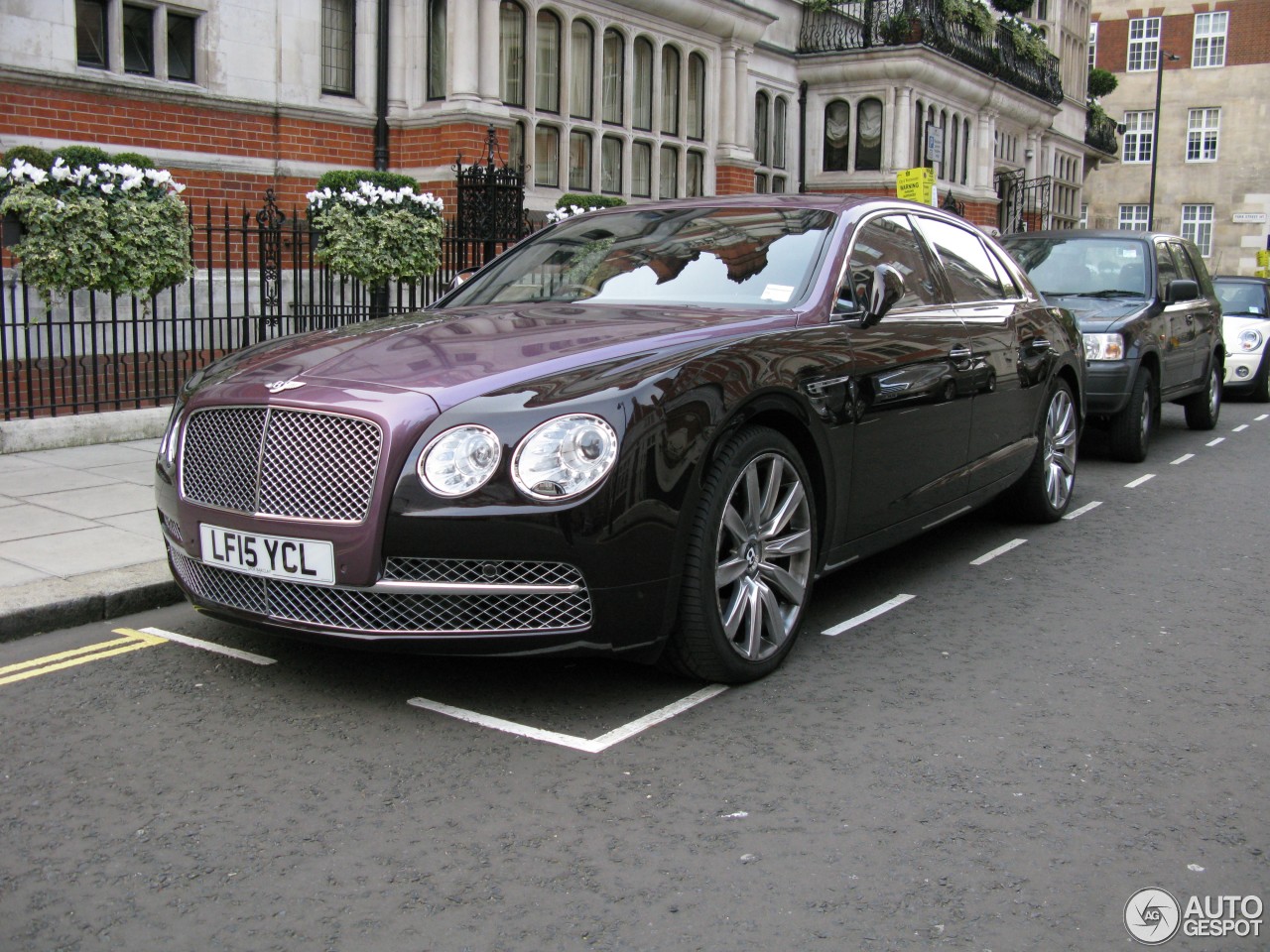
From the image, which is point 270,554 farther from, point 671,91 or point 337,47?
point 671,91

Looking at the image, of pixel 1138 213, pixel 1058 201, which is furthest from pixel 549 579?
pixel 1138 213

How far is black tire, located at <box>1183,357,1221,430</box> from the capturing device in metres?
12.4

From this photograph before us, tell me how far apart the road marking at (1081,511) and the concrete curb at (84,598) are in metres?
5.06

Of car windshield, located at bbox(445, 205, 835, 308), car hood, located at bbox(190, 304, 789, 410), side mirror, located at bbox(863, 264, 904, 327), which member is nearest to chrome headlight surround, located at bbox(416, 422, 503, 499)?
car hood, located at bbox(190, 304, 789, 410)

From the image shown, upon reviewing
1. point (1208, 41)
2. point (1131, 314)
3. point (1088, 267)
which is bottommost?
point (1131, 314)

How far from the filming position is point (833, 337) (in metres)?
4.99

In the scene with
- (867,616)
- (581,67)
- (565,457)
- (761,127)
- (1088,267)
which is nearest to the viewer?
(565,457)

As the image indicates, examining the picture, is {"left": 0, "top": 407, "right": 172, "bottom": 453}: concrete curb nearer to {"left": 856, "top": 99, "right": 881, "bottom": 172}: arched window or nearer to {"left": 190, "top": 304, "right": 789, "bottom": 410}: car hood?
{"left": 190, "top": 304, "right": 789, "bottom": 410}: car hood

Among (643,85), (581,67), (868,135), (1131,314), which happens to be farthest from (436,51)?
(868,135)

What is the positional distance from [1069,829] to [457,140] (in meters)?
12.5

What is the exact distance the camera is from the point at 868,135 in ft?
77.9

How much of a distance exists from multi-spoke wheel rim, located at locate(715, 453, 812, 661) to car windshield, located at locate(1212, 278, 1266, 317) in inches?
560

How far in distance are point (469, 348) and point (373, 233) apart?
6.59m

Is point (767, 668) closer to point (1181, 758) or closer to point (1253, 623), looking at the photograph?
point (1181, 758)
